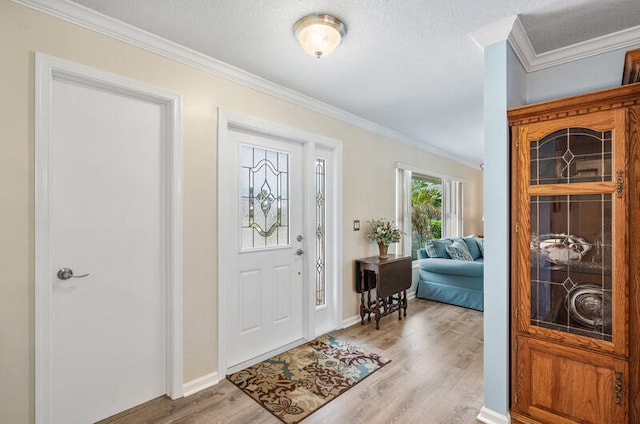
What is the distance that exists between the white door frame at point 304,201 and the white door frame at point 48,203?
1.03 feet

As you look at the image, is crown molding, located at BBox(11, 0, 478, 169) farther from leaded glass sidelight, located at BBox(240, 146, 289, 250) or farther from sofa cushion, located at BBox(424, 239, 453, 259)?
sofa cushion, located at BBox(424, 239, 453, 259)

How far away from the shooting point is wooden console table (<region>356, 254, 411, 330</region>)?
3430 mm

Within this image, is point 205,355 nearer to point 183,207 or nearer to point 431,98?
point 183,207

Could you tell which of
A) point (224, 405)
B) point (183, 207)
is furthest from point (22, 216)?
point (224, 405)

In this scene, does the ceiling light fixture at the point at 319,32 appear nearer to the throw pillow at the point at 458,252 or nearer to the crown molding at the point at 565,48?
the crown molding at the point at 565,48

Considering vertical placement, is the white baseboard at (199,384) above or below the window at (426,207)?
below

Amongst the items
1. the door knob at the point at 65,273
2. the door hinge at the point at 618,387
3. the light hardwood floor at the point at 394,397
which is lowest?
the light hardwood floor at the point at 394,397

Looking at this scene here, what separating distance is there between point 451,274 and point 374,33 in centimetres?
349

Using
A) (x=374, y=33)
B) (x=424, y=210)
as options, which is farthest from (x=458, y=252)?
(x=374, y=33)

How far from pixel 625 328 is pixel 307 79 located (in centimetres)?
258

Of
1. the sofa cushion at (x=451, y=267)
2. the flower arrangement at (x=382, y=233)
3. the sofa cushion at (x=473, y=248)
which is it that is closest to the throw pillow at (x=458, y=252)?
the sofa cushion at (x=451, y=267)

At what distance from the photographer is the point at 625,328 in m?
1.57

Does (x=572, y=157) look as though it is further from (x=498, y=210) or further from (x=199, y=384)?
(x=199, y=384)

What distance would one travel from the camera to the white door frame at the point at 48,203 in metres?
1.60
